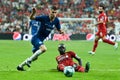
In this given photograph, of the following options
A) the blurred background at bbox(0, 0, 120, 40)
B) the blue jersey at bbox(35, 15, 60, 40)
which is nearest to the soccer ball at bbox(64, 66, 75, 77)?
the blue jersey at bbox(35, 15, 60, 40)

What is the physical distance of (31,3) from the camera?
51375mm

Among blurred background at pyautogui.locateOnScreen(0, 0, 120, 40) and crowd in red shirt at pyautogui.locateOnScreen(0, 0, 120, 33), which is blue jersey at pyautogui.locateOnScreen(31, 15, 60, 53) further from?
crowd in red shirt at pyautogui.locateOnScreen(0, 0, 120, 33)

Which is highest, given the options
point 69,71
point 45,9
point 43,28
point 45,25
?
point 45,25

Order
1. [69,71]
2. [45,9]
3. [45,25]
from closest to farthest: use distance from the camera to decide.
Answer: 1. [69,71]
2. [45,25]
3. [45,9]

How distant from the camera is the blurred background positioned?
46.2 meters

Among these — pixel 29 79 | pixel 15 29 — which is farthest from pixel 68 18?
pixel 29 79

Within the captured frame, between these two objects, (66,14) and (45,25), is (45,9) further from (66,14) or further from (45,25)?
(45,25)

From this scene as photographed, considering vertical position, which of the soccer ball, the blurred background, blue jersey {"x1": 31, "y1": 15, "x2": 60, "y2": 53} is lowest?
the blurred background

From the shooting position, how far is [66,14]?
50594 millimetres

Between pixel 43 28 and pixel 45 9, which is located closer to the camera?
pixel 43 28

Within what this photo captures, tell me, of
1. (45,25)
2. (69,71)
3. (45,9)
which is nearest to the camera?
(69,71)

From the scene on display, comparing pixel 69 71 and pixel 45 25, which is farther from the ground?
pixel 45 25

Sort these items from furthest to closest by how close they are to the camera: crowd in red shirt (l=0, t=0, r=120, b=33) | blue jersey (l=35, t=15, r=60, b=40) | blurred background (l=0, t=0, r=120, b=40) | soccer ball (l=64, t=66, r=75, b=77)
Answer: crowd in red shirt (l=0, t=0, r=120, b=33) < blurred background (l=0, t=0, r=120, b=40) < blue jersey (l=35, t=15, r=60, b=40) < soccer ball (l=64, t=66, r=75, b=77)

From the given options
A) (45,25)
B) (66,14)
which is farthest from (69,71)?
(66,14)
